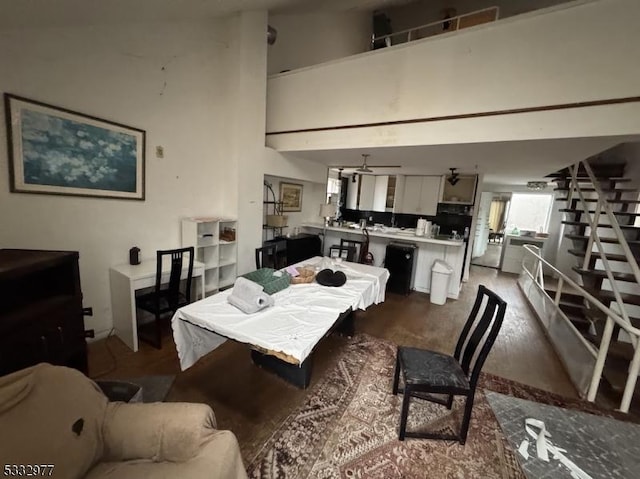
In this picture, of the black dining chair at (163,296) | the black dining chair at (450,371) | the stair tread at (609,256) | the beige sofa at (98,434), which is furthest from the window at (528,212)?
the beige sofa at (98,434)

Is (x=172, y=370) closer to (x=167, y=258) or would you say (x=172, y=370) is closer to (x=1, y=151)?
(x=167, y=258)

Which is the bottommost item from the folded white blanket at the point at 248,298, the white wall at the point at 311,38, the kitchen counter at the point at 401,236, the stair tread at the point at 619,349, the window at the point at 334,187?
the stair tread at the point at 619,349

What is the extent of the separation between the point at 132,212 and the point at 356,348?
2.67 metres

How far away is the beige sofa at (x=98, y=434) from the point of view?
88 centimetres

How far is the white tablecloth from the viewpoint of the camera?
1.46 metres

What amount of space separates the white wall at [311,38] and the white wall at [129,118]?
1137mm

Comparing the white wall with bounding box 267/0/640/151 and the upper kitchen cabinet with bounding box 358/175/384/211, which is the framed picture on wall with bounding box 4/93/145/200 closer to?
the white wall with bounding box 267/0/640/151

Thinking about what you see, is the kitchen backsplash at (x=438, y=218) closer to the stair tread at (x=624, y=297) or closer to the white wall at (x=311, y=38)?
the stair tread at (x=624, y=297)

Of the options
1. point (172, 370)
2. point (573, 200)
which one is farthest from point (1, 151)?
point (573, 200)

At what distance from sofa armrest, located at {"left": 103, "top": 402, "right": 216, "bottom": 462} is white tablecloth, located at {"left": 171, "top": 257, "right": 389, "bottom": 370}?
0.45 meters

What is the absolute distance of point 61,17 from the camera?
184 cm

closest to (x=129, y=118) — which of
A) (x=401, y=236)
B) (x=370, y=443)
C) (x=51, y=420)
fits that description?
(x=51, y=420)

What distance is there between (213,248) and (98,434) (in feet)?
7.84

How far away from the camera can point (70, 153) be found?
7.16 ft
